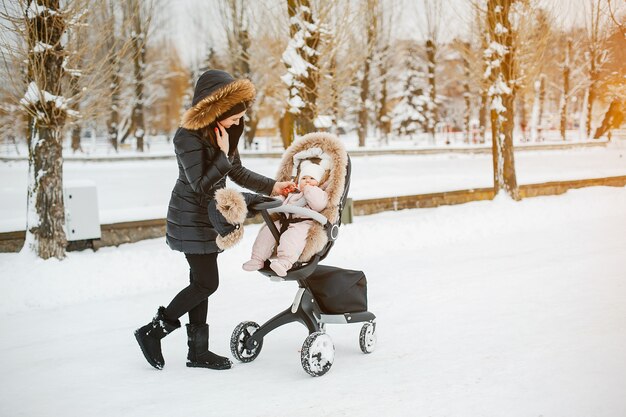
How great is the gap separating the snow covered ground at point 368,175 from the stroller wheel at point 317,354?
5971mm

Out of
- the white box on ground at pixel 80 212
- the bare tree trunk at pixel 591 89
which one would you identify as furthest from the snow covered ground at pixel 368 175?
the bare tree trunk at pixel 591 89

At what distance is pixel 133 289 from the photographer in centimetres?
715

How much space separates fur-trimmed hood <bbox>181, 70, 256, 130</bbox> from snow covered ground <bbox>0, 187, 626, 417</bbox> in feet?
5.93

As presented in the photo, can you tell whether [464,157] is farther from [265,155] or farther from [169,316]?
[169,316]

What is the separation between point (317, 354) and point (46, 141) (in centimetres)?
509

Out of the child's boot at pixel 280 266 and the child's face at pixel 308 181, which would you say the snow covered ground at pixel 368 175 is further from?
the child's boot at pixel 280 266

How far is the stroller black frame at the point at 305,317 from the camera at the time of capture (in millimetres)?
4414

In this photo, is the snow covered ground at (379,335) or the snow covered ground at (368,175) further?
the snow covered ground at (368,175)

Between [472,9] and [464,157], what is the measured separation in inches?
561

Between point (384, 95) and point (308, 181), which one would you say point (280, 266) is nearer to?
point (308, 181)

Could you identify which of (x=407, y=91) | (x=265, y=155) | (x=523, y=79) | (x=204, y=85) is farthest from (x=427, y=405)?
(x=407, y=91)

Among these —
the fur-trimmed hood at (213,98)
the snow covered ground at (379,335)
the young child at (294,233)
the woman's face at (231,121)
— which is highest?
the fur-trimmed hood at (213,98)

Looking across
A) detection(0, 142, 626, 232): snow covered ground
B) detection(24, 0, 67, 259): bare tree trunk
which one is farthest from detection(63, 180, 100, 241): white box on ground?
detection(0, 142, 626, 232): snow covered ground

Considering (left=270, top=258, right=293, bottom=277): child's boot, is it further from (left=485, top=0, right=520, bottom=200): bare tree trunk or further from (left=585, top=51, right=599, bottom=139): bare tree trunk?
(left=585, top=51, right=599, bottom=139): bare tree trunk
